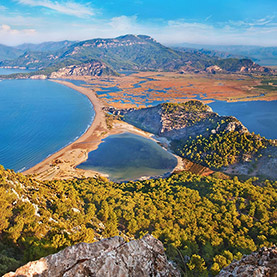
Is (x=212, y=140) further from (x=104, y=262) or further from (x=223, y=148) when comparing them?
(x=104, y=262)

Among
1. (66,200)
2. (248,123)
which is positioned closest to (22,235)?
(66,200)

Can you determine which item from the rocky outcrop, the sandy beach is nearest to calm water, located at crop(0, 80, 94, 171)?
the sandy beach

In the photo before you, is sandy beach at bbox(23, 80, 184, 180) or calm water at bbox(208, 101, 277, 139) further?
calm water at bbox(208, 101, 277, 139)

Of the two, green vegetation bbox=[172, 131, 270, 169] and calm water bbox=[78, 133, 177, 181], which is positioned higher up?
green vegetation bbox=[172, 131, 270, 169]

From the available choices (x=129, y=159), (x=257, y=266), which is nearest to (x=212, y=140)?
(x=129, y=159)

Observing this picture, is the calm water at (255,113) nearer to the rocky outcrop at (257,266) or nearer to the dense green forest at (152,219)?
the dense green forest at (152,219)

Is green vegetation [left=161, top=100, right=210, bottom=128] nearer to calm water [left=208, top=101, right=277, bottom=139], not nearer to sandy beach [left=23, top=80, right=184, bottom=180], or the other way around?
sandy beach [left=23, top=80, right=184, bottom=180]
